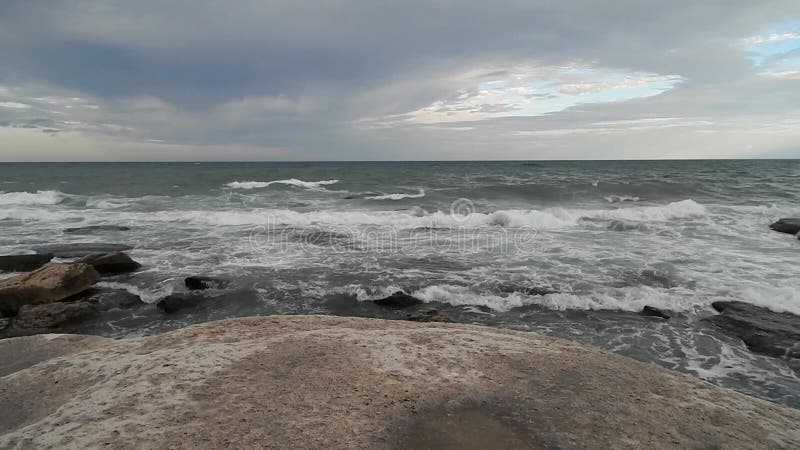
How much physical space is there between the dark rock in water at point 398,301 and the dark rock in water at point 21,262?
8.16 meters

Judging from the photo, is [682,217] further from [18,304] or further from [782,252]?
[18,304]

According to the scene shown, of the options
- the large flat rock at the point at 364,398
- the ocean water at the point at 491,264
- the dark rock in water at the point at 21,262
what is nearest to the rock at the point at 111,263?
the ocean water at the point at 491,264

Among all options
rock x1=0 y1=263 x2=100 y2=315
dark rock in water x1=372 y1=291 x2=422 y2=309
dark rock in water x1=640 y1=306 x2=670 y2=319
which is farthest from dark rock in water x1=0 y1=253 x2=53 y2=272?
dark rock in water x1=640 y1=306 x2=670 y2=319

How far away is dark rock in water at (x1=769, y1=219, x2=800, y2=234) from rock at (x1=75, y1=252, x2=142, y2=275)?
19242 millimetres

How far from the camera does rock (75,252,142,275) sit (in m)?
9.50

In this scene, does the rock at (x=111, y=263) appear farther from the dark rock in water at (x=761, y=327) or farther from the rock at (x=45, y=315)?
the dark rock in water at (x=761, y=327)

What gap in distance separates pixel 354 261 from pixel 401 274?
1595 mm

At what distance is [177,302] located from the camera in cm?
762

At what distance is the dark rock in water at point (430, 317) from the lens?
661cm

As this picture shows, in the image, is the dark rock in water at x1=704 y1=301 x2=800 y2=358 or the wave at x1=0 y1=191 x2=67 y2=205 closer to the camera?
the dark rock in water at x1=704 y1=301 x2=800 y2=358

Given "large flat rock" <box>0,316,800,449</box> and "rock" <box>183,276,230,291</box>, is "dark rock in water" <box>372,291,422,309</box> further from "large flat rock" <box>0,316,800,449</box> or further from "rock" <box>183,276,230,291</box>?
"large flat rock" <box>0,316,800,449</box>

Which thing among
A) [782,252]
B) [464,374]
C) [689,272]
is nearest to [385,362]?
[464,374]

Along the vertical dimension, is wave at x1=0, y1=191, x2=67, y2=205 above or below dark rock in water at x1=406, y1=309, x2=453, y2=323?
above

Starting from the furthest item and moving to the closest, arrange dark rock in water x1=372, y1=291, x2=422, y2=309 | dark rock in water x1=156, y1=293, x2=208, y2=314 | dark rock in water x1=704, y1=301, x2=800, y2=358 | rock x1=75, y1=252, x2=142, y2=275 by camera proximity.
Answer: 1. rock x1=75, y1=252, x2=142, y2=275
2. dark rock in water x1=372, y1=291, x2=422, y2=309
3. dark rock in water x1=156, y1=293, x2=208, y2=314
4. dark rock in water x1=704, y1=301, x2=800, y2=358
